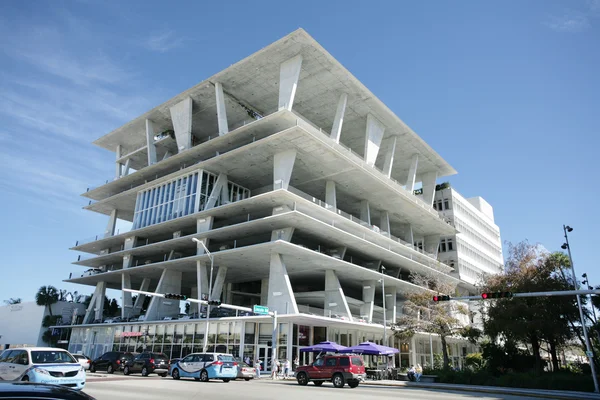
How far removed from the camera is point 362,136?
61438 millimetres

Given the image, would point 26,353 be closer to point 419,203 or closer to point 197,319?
point 197,319

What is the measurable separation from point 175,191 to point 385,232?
28.9 meters

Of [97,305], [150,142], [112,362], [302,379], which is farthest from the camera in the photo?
[97,305]

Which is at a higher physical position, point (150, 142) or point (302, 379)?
point (150, 142)

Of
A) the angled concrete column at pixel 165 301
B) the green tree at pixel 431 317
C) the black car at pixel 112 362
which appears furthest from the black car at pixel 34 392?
the angled concrete column at pixel 165 301

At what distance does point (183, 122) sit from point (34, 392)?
5410 centimetres

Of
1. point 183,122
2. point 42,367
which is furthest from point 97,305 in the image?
point 42,367

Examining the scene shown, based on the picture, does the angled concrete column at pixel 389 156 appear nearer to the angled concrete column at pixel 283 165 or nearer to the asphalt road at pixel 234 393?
the angled concrete column at pixel 283 165

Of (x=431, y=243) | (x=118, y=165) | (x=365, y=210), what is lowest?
(x=431, y=243)

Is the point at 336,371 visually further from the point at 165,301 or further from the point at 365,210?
the point at 365,210

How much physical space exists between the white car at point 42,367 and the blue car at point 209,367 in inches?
425

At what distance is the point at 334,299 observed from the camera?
47062mm

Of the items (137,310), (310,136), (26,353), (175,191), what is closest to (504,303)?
(310,136)

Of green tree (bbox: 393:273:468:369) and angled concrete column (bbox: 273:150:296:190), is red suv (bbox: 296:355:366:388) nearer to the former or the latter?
green tree (bbox: 393:273:468:369)
